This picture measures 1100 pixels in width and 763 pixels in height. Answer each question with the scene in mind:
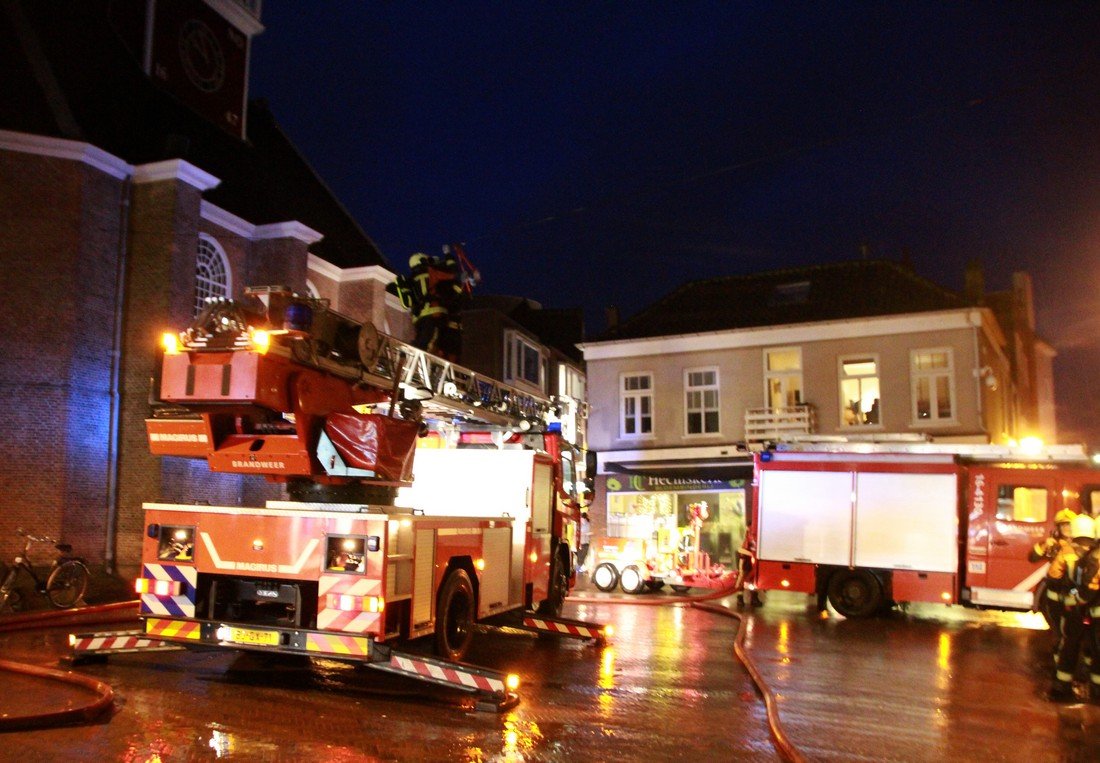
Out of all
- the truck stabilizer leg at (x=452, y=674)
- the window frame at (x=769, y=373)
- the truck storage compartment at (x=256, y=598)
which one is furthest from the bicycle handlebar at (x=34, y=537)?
the window frame at (x=769, y=373)

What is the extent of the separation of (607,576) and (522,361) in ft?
58.1

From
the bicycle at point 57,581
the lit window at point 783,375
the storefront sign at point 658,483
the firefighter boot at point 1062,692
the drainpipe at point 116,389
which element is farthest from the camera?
the lit window at point 783,375

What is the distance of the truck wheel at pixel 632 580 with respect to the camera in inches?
752

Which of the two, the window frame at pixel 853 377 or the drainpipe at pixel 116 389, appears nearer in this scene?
the drainpipe at pixel 116 389

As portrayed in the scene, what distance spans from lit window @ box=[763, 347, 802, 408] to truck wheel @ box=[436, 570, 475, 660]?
60.0 ft

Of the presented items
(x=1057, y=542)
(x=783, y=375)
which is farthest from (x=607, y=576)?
(x=1057, y=542)

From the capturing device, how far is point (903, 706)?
8391mm

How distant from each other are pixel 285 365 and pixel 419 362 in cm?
260

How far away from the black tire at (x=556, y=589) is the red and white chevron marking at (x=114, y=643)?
18.0ft

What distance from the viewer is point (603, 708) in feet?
26.0

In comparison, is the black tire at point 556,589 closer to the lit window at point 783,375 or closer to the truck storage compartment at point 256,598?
the truck storage compartment at point 256,598

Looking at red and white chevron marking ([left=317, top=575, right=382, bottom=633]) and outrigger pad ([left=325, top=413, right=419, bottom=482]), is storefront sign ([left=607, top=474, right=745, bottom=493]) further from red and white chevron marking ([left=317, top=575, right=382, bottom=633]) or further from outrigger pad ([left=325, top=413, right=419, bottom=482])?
red and white chevron marking ([left=317, top=575, right=382, bottom=633])

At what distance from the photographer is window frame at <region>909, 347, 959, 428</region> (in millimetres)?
24078

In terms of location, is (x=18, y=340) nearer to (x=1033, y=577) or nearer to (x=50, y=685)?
(x=50, y=685)
